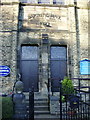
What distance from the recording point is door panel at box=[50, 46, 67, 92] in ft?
32.6

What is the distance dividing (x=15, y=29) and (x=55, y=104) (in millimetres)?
5535

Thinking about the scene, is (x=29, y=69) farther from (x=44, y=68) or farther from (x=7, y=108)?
(x=7, y=108)

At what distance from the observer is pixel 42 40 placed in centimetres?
1000

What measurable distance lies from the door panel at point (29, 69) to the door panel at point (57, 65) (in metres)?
1.08

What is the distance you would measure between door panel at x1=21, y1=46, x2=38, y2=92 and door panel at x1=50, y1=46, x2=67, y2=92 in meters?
1.08

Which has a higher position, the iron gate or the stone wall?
the stone wall

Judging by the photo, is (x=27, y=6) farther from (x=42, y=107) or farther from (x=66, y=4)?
(x=42, y=107)

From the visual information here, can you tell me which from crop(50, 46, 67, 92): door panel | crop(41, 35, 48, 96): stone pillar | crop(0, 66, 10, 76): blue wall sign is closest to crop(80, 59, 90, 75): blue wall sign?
crop(50, 46, 67, 92): door panel

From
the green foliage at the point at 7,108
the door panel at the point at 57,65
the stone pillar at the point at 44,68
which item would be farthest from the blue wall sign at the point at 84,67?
the green foliage at the point at 7,108

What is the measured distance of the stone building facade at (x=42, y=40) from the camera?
9805 millimetres

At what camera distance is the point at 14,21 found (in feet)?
33.5

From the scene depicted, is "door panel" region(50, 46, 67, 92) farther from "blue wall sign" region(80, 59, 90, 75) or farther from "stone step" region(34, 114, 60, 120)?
"stone step" region(34, 114, 60, 120)

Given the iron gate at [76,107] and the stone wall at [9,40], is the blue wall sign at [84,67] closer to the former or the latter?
the stone wall at [9,40]

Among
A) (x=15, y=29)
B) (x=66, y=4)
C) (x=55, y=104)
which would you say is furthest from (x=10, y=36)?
(x=55, y=104)
